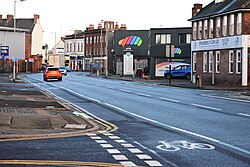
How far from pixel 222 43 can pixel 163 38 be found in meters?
28.3

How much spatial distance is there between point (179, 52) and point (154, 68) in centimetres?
421

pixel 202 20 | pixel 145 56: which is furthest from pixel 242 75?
pixel 145 56

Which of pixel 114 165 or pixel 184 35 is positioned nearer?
pixel 114 165

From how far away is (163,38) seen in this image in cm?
8106

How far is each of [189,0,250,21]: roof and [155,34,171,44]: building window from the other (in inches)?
731

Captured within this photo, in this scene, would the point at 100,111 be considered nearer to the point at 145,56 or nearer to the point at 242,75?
the point at 242,75

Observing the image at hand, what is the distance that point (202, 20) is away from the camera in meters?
58.2

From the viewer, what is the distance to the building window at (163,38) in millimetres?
80750

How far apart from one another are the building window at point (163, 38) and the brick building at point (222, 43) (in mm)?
18139

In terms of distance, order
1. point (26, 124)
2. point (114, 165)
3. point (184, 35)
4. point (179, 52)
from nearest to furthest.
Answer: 1. point (114, 165)
2. point (26, 124)
3. point (179, 52)
4. point (184, 35)

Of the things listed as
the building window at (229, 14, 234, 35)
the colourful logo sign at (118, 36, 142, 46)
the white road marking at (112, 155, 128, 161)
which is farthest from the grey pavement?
the colourful logo sign at (118, 36, 142, 46)

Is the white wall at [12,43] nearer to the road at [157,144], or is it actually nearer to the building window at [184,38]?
the building window at [184,38]

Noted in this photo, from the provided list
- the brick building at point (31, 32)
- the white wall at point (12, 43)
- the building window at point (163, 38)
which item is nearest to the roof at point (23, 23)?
the brick building at point (31, 32)

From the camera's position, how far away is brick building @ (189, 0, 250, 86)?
1934 inches
